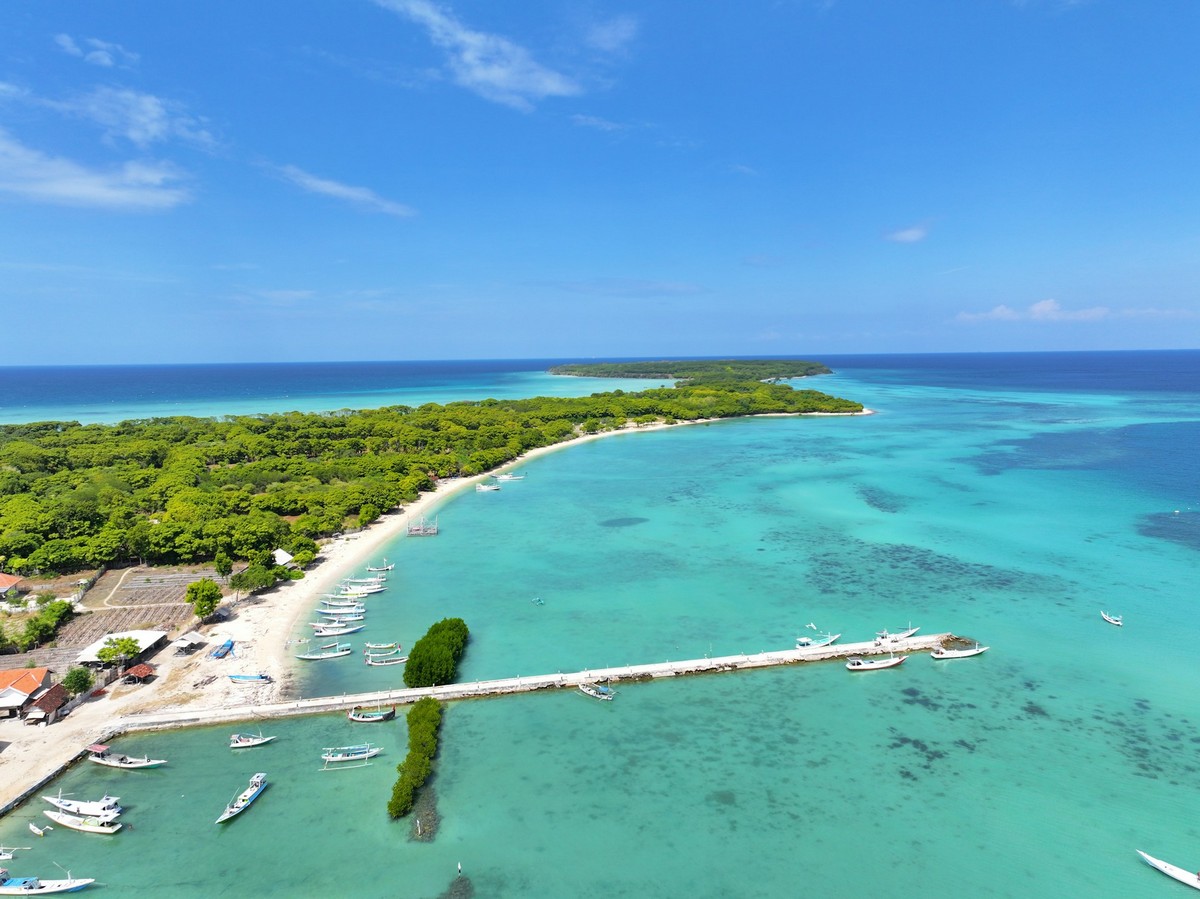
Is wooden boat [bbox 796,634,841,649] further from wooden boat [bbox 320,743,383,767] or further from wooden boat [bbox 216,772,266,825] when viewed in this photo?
wooden boat [bbox 216,772,266,825]

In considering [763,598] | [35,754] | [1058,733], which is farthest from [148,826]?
[1058,733]

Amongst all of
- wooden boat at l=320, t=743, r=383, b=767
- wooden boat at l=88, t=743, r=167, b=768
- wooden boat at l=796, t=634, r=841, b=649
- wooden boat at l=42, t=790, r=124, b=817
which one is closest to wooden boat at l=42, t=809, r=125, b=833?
wooden boat at l=42, t=790, r=124, b=817

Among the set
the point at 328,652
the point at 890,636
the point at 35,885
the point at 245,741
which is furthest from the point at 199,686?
the point at 890,636

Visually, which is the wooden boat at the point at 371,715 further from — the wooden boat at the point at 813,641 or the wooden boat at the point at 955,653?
the wooden boat at the point at 955,653

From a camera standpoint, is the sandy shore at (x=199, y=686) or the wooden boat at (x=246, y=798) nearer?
the wooden boat at (x=246, y=798)

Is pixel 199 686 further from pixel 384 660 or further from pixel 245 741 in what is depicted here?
pixel 384 660

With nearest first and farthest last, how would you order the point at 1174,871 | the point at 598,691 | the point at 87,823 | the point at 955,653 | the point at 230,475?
the point at 1174,871
the point at 87,823
the point at 598,691
the point at 955,653
the point at 230,475

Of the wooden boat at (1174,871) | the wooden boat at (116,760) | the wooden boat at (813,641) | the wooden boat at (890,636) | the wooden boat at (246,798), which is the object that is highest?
the wooden boat at (890,636)

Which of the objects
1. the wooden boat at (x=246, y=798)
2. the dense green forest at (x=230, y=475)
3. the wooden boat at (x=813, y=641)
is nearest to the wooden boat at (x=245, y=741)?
the wooden boat at (x=246, y=798)
